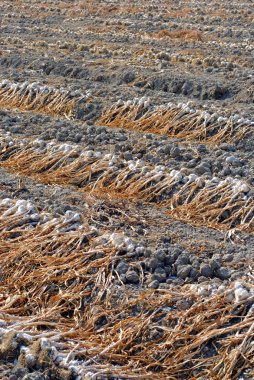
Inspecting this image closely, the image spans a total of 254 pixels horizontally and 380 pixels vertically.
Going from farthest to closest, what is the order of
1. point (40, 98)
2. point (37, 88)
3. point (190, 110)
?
point (37, 88), point (40, 98), point (190, 110)

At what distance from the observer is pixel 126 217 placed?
15.7 ft

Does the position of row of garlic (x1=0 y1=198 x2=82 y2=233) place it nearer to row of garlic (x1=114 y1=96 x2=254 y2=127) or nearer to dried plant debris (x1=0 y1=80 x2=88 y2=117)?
row of garlic (x1=114 y1=96 x2=254 y2=127)

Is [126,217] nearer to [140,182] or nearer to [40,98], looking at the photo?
[140,182]

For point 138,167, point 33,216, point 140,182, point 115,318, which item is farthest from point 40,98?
point 115,318

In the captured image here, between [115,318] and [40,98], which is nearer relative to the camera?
[115,318]

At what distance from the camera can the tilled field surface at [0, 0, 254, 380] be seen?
3.45 meters

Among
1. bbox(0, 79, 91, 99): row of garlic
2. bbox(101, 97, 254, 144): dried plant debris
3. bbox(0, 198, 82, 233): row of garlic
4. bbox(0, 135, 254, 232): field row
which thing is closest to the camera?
bbox(0, 198, 82, 233): row of garlic

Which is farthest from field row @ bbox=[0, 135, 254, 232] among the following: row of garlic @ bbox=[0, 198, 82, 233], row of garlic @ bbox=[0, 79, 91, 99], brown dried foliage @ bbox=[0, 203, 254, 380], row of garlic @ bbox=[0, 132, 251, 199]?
row of garlic @ bbox=[0, 79, 91, 99]

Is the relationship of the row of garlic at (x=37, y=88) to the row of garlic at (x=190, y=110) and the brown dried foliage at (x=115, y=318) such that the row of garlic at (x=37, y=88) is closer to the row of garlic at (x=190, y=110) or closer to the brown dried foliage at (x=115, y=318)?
the row of garlic at (x=190, y=110)

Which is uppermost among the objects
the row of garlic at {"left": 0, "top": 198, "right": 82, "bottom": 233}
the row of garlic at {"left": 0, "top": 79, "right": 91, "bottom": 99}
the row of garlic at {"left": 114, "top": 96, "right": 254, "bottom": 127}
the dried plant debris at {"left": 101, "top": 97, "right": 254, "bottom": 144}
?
the row of garlic at {"left": 0, "top": 198, "right": 82, "bottom": 233}

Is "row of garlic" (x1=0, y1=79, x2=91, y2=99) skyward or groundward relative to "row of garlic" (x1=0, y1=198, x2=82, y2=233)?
groundward

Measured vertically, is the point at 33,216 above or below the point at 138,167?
above

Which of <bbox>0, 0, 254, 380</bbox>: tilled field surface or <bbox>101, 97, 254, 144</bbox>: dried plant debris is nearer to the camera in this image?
<bbox>0, 0, 254, 380</bbox>: tilled field surface

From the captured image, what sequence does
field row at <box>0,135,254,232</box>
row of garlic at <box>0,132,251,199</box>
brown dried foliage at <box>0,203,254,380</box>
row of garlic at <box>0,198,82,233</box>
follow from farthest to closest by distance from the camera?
row of garlic at <box>0,132,251,199</box>, field row at <box>0,135,254,232</box>, row of garlic at <box>0,198,82,233</box>, brown dried foliage at <box>0,203,254,380</box>
